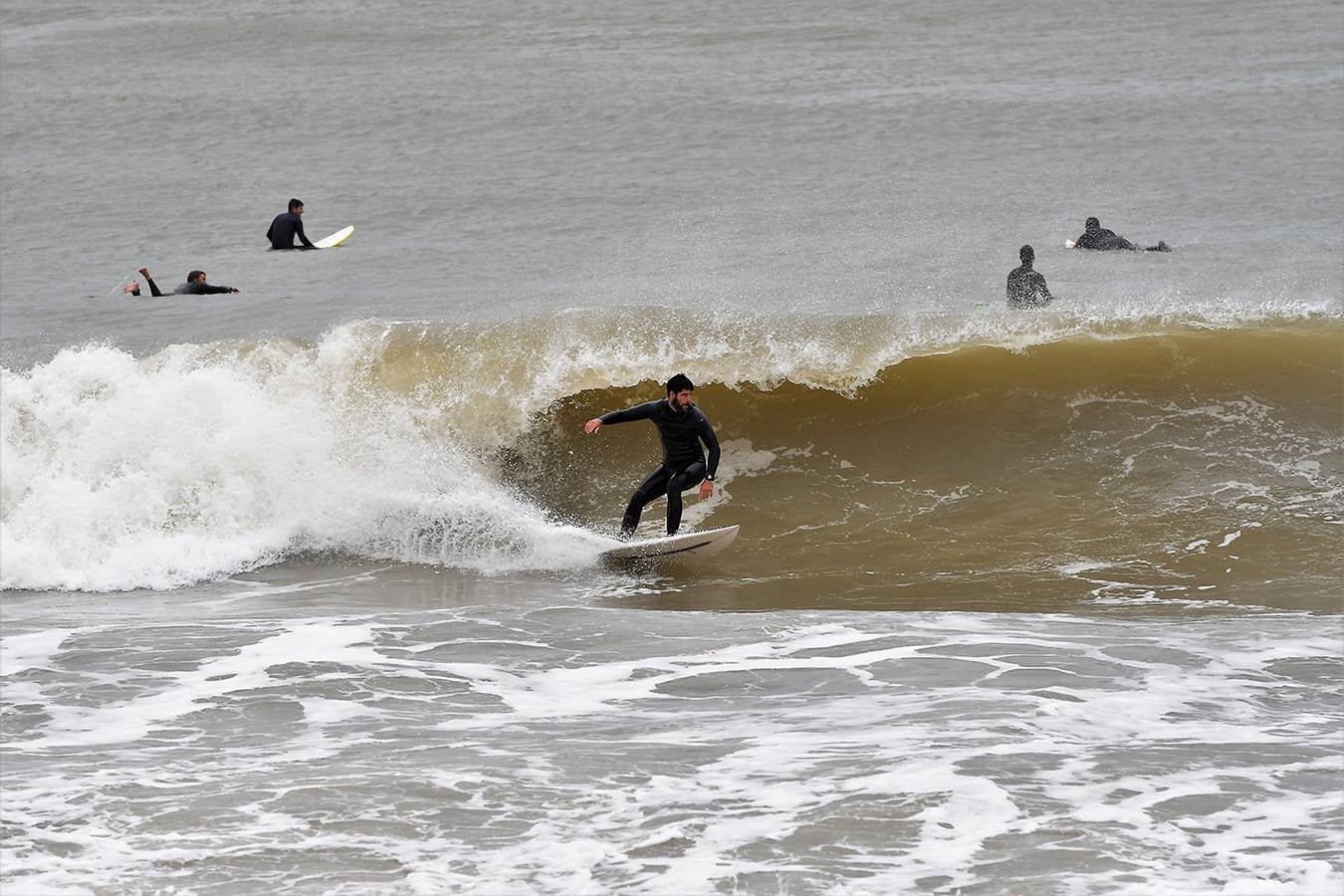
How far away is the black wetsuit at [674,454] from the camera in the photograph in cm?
1116

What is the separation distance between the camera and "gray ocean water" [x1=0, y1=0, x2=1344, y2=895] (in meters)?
5.76

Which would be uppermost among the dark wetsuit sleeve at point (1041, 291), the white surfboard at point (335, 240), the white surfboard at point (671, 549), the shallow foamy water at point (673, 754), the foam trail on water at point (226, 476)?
the white surfboard at point (335, 240)

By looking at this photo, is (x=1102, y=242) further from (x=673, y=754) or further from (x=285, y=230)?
(x=673, y=754)

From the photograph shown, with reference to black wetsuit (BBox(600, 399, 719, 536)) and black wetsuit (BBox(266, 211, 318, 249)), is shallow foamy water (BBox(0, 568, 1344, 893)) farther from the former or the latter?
black wetsuit (BBox(266, 211, 318, 249))

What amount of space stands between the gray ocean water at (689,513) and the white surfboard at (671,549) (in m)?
0.33

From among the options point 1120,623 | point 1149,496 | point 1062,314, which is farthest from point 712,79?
point 1120,623

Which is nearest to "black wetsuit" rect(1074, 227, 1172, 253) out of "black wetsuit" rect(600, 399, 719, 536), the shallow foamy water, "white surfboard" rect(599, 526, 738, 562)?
"black wetsuit" rect(600, 399, 719, 536)

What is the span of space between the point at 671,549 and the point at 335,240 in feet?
50.1

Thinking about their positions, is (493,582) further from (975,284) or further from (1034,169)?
(1034,169)

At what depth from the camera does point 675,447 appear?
1134 cm

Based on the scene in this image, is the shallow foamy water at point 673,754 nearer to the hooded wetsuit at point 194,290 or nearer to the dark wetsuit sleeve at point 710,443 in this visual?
the dark wetsuit sleeve at point 710,443

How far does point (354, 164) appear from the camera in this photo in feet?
99.5

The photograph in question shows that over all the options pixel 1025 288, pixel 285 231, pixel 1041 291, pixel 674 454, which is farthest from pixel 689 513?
pixel 285 231

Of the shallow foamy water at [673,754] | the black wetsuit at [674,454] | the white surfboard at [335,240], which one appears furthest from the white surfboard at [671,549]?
the white surfboard at [335,240]
